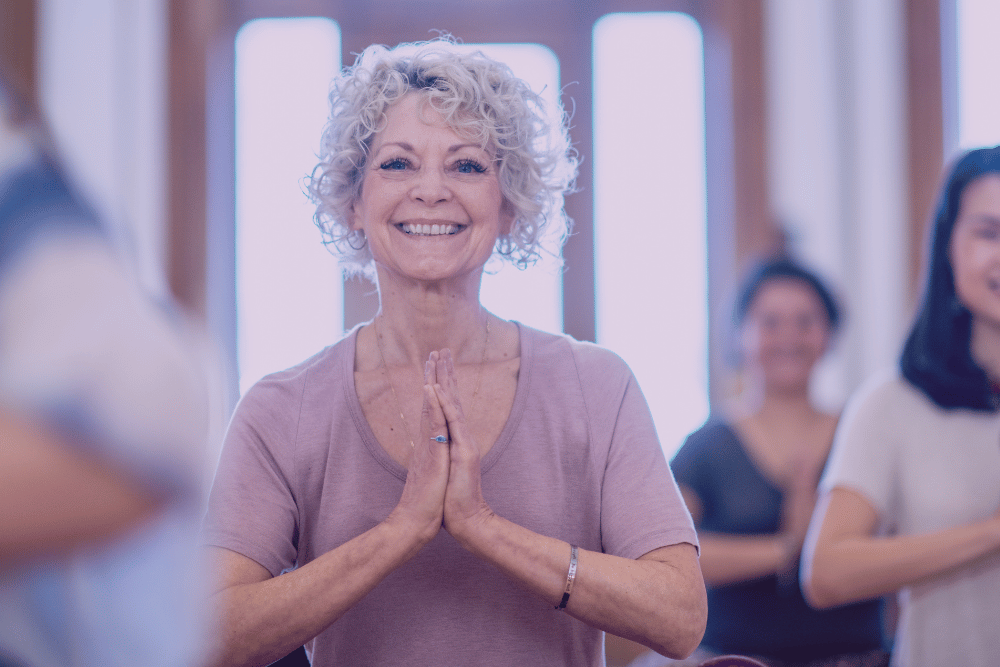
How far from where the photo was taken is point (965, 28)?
360 cm

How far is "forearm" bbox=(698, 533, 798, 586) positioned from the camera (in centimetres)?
215

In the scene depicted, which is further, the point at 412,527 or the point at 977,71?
the point at 977,71

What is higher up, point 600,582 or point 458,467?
point 458,467

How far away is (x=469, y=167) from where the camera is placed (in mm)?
1381

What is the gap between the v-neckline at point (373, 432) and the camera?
4.29 ft

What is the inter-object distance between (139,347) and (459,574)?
2.77ft

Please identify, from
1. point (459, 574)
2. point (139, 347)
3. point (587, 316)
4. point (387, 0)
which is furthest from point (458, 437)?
point (387, 0)

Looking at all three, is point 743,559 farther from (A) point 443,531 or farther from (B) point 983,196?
(A) point 443,531

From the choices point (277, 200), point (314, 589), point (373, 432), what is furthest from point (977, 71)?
point (314, 589)

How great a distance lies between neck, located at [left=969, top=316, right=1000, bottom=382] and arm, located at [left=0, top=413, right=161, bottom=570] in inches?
62.6

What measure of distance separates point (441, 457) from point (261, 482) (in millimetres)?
282

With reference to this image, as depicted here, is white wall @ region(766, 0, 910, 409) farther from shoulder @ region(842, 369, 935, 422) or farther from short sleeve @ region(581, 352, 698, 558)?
short sleeve @ region(581, 352, 698, 558)

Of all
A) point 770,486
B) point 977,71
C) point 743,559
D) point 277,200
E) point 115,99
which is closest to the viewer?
point 743,559

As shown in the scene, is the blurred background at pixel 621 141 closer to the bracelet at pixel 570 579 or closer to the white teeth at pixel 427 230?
the white teeth at pixel 427 230
